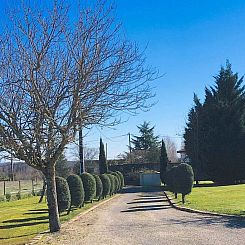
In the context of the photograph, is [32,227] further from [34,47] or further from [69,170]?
[69,170]

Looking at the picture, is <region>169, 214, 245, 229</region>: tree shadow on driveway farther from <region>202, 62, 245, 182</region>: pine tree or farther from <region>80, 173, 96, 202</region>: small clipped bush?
<region>202, 62, 245, 182</region>: pine tree

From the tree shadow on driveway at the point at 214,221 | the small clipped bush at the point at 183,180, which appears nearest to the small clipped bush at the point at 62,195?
the tree shadow on driveway at the point at 214,221

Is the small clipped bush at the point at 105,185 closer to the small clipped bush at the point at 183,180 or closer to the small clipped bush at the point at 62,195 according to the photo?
the small clipped bush at the point at 183,180

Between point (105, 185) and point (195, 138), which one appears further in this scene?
point (195, 138)

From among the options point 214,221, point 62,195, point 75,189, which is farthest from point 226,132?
point 214,221

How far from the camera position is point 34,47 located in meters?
11.4

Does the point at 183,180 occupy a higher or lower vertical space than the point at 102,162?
lower

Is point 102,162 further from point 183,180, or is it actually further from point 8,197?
point 183,180

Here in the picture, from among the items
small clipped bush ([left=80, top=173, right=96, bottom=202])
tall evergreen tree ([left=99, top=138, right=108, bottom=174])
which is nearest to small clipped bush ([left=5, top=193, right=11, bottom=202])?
tall evergreen tree ([left=99, top=138, right=108, bottom=174])

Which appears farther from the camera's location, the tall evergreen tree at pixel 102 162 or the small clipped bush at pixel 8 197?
the tall evergreen tree at pixel 102 162

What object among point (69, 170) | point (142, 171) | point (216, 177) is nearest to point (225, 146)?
point (216, 177)

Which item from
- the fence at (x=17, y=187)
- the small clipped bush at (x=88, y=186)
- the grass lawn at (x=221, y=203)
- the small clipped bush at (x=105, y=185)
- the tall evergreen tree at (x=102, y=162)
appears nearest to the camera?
the grass lawn at (x=221, y=203)

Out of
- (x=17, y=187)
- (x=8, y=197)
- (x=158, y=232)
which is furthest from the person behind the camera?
(x=17, y=187)

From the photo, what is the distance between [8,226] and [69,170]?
144ft
